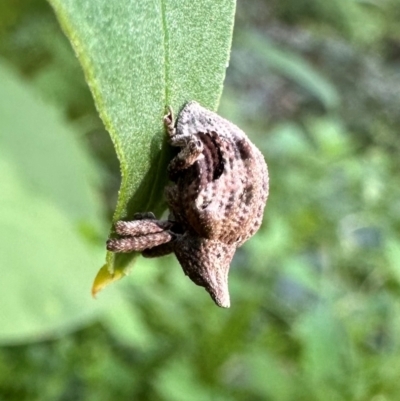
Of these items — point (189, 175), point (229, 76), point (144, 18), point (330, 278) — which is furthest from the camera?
point (229, 76)

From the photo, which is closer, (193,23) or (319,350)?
(193,23)

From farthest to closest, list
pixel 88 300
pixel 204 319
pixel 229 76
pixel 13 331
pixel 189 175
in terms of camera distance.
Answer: pixel 229 76
pixel 204 319
pixel 88 300
pixel 13 331
pixel 189 175

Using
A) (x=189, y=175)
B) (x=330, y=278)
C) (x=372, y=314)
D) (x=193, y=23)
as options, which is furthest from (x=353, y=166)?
(x=193, y=23)

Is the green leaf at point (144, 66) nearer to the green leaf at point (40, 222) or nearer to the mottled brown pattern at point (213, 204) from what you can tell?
Answer: the mottled brown pattern at point (213, 204)

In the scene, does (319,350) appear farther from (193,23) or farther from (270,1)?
(270,1)

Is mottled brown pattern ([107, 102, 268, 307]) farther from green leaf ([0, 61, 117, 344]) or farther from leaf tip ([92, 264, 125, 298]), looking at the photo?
green leaf ([0, 61, 117, 344])

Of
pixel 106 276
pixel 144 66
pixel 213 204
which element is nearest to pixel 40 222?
pixel 213 204
